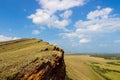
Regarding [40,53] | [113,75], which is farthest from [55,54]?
[113,75]

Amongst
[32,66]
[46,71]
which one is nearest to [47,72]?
[46,71]

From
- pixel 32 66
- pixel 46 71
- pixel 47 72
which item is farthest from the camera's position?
pixel 47 72

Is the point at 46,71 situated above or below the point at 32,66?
below

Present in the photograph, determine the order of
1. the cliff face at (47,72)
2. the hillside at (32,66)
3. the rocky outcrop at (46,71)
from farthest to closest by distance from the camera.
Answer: the cliff face at (47,72) → the rocky outcrop at (46,71) → the hillside at (32,66)

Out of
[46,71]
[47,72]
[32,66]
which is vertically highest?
[32,66]

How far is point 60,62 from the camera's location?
30.6 metres

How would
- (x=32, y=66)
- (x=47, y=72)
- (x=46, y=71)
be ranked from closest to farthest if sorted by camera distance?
1. (x=32, y=66)
2. (x=46, y=71)
3. (x=47, y=72)

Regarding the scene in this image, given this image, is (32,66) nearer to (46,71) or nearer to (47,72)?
(46,71)

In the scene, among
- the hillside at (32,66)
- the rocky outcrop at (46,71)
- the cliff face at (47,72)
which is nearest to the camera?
the hillside at (32,66)

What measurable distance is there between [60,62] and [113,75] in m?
119

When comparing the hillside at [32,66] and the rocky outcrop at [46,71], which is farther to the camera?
the rocky outcrop at [46,71]

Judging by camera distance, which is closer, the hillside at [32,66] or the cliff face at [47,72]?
the hillside at [32,66]

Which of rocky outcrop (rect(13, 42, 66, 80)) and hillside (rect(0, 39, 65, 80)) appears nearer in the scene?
hillside (rect(0, 39, 65, 80))

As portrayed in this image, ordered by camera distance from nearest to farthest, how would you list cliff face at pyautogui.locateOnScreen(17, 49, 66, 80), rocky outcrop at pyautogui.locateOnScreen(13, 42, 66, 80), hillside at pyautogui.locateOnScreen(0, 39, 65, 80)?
1. hillside at pyautogui.locateOnScreen(0, 39, 65, 80)
2. rocky outcrop at pyautogui.locateOnScreen(13, 42, 66, 80)
3. cliff face at pyautogui.locateOnScreen(17, 49, 66, 80)
